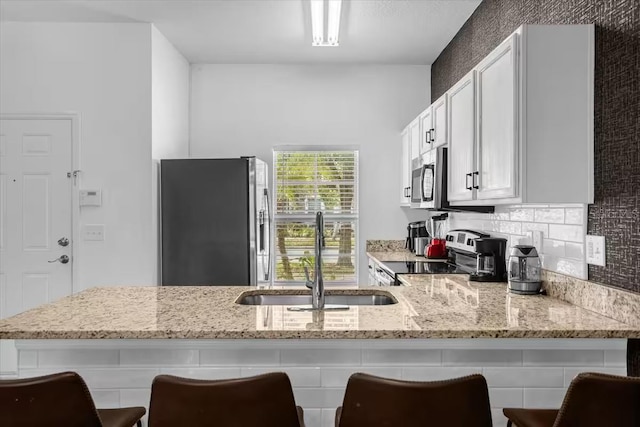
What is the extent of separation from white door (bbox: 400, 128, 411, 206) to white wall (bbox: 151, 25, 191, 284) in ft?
6.81

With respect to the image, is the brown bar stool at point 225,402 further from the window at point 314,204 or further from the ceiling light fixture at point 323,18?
the window at point 314,204

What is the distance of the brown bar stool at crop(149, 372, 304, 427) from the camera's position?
129cm

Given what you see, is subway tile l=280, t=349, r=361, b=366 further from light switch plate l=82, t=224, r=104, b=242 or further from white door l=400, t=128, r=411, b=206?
white door l=400, t=128, r=411, b=206

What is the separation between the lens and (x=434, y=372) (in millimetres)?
1741

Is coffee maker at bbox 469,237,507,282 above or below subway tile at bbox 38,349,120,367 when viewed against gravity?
above

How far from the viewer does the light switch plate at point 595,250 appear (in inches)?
80.6

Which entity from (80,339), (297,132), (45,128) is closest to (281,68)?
(297,132)

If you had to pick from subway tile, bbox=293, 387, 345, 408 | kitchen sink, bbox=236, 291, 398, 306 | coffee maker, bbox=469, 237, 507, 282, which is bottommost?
subway tile, bbox=293, 387, 345, 408

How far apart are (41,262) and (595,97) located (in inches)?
152

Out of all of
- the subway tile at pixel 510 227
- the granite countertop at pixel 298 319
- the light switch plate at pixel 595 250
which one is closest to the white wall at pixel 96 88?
the granite countertop at pixel 298 319

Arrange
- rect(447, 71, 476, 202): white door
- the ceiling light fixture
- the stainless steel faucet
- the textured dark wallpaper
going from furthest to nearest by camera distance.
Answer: the ceiling light fixture, rect(447, 71, 476, 202): white door, the stainless steel faucet, the textured dark wallpaper

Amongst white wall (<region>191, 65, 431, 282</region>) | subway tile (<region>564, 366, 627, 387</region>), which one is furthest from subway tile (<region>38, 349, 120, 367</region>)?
white wall (<region>191, 65, 431, 282</region>)

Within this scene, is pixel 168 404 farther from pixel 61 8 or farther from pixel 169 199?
pixel 61 8

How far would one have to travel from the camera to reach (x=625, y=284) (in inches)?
74.7
